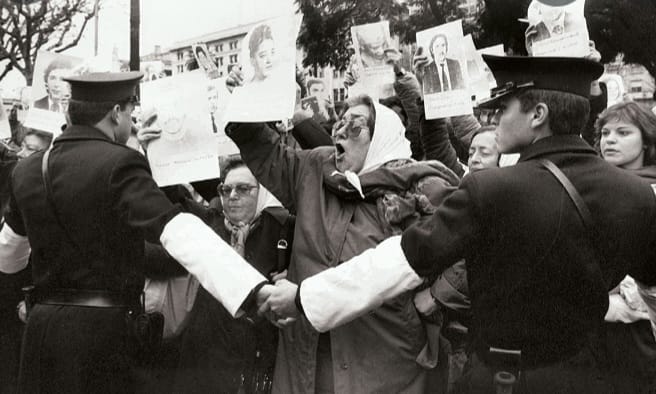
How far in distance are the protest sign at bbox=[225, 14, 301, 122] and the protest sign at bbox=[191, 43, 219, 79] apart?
734 mm

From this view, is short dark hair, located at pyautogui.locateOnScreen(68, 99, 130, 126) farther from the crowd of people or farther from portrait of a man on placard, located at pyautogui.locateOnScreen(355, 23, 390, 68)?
portrait of a man on placard, located at pyautogui.locateOnScreen(355, 23, 390, 68)

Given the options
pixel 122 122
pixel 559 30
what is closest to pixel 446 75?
pixel 559 30

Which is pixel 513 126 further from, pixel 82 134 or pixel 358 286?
pixel 82 134

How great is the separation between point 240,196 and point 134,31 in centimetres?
298

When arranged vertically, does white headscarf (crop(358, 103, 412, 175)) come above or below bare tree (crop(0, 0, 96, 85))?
below

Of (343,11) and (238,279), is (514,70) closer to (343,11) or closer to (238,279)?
(238,279)

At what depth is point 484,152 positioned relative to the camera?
14.5ft

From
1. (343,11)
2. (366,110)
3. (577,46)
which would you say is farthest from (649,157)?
(343,11)

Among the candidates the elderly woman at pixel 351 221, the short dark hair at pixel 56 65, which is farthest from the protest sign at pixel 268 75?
the short dark hair at pixel 56 65

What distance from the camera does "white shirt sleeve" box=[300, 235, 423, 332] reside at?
9.52 feet

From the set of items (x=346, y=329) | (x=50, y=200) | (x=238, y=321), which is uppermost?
(x=50, y=200)

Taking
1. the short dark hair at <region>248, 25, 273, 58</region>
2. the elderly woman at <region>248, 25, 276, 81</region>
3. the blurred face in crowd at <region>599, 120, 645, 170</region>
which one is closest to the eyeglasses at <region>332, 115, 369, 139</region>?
the elderly woman at <region>248, 25, 276, 81</region>

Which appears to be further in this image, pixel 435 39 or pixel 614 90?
pixel 614 90

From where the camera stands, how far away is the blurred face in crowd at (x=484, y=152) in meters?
4.40
